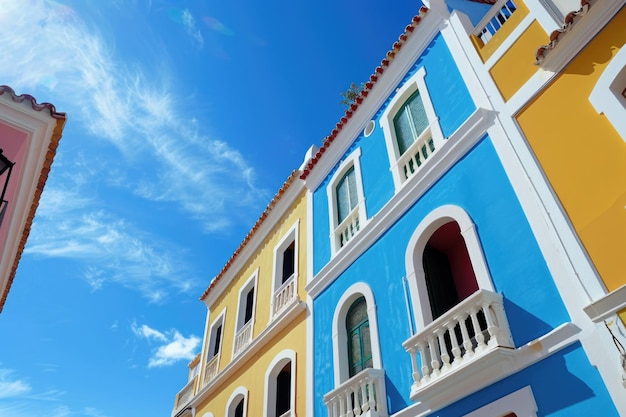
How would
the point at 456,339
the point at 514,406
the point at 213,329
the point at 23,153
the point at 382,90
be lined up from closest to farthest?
the point at 514,406, the point at 456,339, the point at 23,153, the point at 382,90, the point at 213,329

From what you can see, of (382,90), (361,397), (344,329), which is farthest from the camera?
(382,90)

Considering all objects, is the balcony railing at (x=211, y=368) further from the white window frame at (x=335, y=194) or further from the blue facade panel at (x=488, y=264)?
the white window frame at (x=335, y=194)

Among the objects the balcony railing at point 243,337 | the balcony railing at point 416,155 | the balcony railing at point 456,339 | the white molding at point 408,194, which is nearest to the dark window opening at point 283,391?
the balcony railing at point 243,337

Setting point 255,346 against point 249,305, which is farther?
point 249,305

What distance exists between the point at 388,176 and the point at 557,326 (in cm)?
433

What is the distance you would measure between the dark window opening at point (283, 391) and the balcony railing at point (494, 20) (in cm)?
745

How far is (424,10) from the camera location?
8430 millimetres

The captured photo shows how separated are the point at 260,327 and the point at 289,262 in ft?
6.13

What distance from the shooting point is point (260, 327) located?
37.0 ft

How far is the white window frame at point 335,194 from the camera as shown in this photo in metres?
8.74

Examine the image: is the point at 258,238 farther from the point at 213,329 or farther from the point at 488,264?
the point at 488,264

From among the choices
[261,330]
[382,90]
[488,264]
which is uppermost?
[382,90]

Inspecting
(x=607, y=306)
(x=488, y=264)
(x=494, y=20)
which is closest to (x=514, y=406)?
(x=607, y=306)

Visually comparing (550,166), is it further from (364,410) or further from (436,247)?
(364,410)
